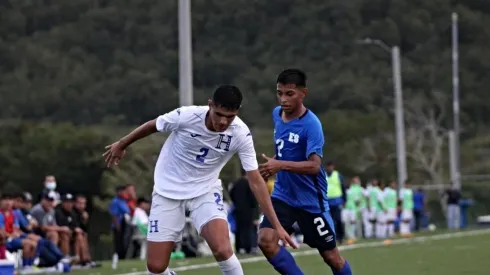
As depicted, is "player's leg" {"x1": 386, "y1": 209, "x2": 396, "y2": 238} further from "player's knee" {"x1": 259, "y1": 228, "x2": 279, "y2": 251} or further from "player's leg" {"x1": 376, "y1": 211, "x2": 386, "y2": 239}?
"player's knee" {"x1": 259, "y1": 228, "x2": 279, "y2": 251}

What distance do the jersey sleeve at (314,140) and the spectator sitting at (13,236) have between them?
9.30 m

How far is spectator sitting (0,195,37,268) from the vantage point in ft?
68.2

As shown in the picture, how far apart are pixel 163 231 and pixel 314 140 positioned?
1.88 m

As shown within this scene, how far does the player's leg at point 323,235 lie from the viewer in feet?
41.3

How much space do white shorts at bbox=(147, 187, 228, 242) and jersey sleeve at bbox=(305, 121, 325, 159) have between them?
4.00 feet

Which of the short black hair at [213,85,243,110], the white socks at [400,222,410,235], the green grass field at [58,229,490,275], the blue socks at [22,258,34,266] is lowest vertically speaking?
the green grass field at [58,229,490,275]

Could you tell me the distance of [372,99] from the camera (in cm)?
8100

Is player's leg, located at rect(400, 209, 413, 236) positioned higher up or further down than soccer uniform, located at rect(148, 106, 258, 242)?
further down

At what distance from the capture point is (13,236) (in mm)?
20938

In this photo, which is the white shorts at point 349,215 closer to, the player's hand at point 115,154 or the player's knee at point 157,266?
the player's knee at point 157,266

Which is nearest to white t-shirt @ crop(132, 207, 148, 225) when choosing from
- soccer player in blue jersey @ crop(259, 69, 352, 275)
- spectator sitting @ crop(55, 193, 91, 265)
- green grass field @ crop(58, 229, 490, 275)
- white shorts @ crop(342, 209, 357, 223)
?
spectator sitting @ crop(55, 193, 91, 265)

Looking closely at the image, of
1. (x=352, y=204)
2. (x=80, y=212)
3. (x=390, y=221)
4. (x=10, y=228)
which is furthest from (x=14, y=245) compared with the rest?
(x=390, y=221)

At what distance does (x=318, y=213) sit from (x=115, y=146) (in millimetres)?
2388

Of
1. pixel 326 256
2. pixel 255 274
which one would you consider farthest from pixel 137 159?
pixel 326 256
